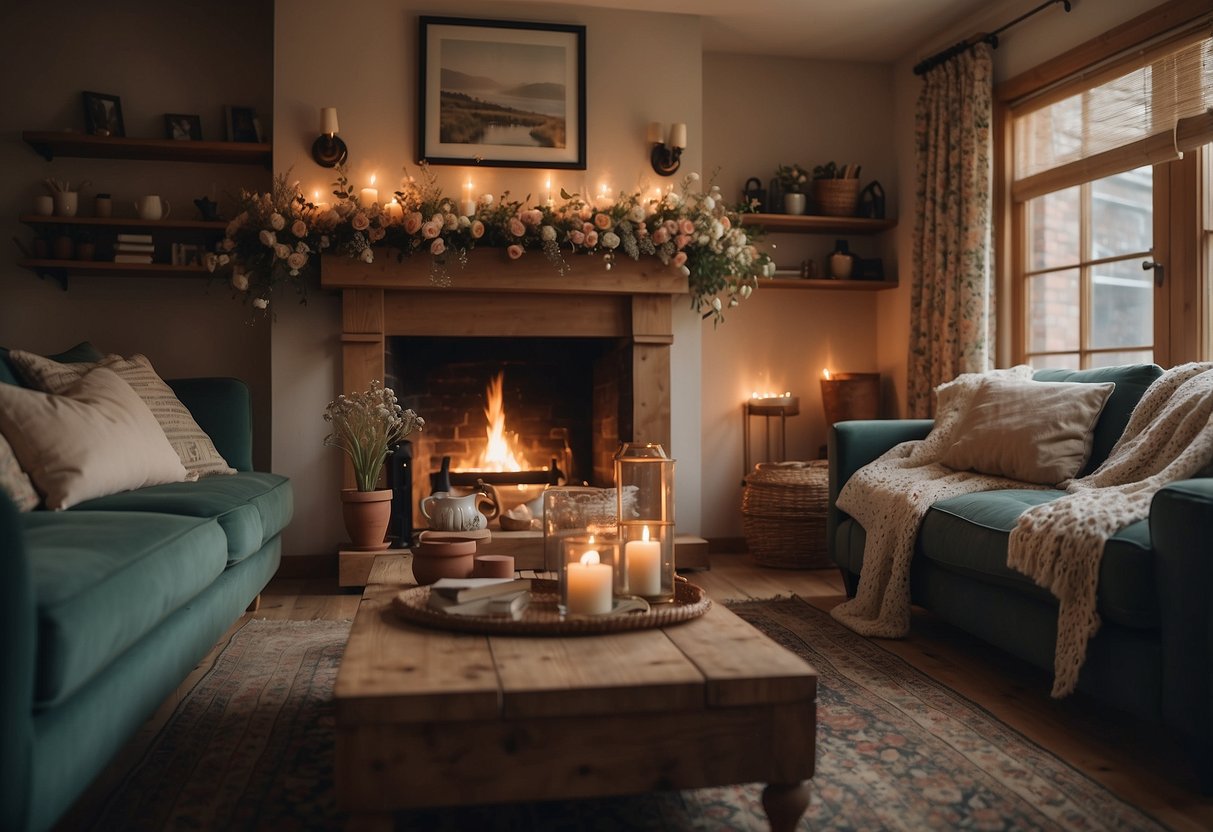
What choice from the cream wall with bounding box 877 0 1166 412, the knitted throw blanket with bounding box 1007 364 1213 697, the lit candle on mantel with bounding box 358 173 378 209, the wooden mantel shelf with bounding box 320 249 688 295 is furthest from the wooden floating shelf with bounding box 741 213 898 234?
the knitted throw blanket with bounding box 1007 364 1213 697

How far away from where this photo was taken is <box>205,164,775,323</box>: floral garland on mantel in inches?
153

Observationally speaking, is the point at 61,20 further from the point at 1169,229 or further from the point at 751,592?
the point at 1169,229

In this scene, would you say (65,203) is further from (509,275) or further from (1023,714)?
(1023,714)

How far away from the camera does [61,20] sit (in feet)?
14.1

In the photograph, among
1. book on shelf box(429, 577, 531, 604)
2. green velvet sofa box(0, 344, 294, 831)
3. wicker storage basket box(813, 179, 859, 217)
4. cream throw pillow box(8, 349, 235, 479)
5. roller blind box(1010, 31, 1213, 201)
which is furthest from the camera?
wicker storage basket box(813, 179, 859, 217)

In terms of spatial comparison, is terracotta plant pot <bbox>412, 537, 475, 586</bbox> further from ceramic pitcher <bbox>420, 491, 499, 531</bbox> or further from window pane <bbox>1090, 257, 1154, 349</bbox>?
window pane <bbox>1090, 257, 1154, 349</bbox>

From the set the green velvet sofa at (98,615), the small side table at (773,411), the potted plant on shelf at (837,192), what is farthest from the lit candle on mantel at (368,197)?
the potted plant on shelf at (837,192)

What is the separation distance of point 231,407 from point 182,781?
6.33 ft

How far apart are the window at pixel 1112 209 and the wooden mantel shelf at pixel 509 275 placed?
1.56m

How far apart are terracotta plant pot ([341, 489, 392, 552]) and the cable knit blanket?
5.99 feet

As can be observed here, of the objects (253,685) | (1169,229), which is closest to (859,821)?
(253,685)

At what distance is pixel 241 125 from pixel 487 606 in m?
3.40

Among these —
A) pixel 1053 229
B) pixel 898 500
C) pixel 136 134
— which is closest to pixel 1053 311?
pixel 1053 229

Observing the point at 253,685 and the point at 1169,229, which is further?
the point at 1169,229
